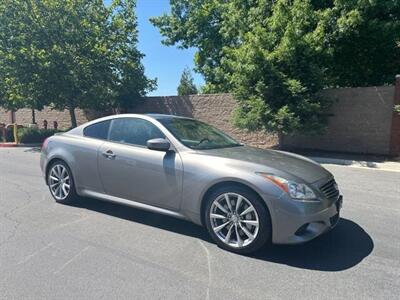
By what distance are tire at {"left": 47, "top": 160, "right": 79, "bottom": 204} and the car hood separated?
8.02 feet

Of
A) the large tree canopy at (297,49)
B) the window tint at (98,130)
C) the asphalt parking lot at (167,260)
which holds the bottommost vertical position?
the asphalt parking lot at (167,260)

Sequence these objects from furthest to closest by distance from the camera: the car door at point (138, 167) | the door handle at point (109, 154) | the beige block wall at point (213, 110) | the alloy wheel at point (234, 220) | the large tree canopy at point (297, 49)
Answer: the beige block wall at point (213, 110) < the large tree canopy at point (297, 49) < the door handle at point (109, 154) < the car door at point (138, 167) < the alloy wheel at point (234, 220)

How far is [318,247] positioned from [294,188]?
0.85 m

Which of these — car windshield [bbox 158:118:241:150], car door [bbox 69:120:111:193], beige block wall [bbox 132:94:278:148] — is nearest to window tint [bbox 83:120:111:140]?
car door [bbox 69:120:111:193]

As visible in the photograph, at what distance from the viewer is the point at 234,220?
4.20m

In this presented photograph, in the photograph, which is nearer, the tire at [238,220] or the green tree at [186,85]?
the tire at [238,220]

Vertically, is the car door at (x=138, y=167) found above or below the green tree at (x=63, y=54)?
below

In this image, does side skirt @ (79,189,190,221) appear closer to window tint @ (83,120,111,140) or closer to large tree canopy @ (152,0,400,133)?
window tint @ (83,120,111,140)

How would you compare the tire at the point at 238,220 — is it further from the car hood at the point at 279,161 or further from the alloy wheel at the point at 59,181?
the alloy wheel at the point at 59,181

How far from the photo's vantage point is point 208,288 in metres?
3.41

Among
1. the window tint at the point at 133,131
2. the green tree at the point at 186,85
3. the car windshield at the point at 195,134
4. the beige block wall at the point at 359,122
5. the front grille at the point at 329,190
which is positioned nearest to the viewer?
the front grille at the point at 329,190

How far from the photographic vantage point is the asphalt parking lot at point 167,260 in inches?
133

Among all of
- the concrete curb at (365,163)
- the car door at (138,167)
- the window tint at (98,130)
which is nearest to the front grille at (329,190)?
the car door at (138,167)

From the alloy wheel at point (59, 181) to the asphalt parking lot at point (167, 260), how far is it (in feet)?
0.89
